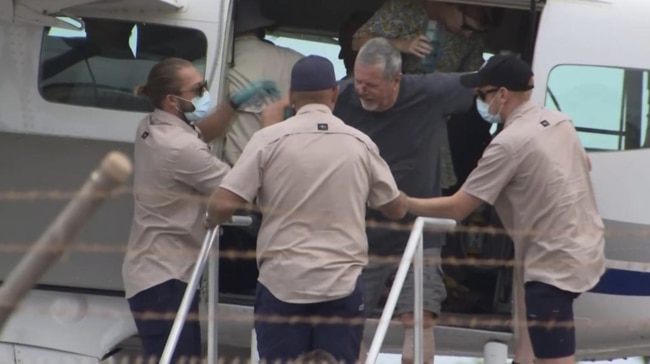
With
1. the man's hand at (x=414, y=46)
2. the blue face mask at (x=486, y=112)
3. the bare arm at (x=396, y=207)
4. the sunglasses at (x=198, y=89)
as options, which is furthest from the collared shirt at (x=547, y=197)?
the sunglasses at (x=198, y=89)

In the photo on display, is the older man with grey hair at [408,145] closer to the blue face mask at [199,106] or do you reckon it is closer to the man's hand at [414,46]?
the man's hand at [414,46]

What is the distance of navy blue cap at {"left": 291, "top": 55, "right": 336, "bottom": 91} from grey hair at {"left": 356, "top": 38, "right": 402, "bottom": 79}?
0.61 m

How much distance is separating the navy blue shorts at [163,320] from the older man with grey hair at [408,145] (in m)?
0.82

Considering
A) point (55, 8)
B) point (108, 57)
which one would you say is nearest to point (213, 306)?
point (108, 57)

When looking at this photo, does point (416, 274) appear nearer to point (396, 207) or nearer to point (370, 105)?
point (396, 207)

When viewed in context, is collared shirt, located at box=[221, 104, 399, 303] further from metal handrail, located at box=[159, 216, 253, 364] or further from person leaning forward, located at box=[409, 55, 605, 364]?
person leaning forward, located at box=[409, 55, 605, 364]

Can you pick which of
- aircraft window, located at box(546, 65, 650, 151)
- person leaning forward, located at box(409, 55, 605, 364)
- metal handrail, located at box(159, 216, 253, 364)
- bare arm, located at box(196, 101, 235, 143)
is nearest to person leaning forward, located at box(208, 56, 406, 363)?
metal handrail, located at box(159, 216, 253, 364)

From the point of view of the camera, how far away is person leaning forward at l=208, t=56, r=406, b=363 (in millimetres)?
5250

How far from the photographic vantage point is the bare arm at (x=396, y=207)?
5465 millimetres

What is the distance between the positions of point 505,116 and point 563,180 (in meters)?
0.45

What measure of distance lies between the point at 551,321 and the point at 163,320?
178cm

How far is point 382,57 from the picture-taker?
604 cm

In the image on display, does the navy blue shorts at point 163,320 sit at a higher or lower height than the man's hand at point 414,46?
lower

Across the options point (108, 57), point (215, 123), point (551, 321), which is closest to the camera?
point (551, 321)
